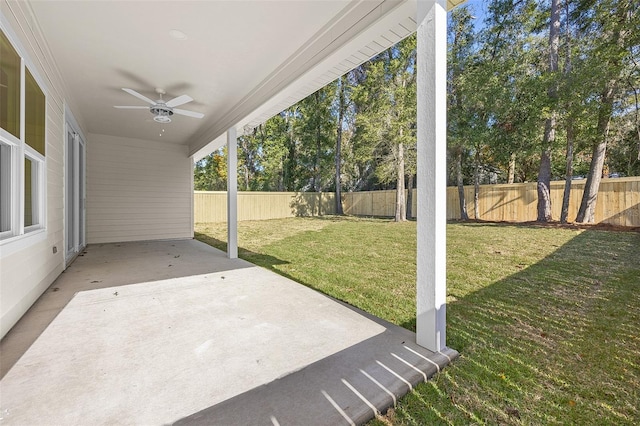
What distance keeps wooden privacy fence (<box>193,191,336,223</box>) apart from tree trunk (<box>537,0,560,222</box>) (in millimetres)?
9501

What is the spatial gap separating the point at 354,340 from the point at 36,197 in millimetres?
3507

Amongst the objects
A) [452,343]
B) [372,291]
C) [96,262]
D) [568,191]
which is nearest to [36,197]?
[96,262]

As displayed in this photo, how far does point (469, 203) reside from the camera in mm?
11562

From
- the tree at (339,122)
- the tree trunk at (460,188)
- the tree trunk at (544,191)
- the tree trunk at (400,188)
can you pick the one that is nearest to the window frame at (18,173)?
the tree trunk at (400,188)

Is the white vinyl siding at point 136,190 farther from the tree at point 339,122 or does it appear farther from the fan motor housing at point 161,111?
the tree at point 339,122

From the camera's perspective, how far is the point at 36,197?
3.03 m

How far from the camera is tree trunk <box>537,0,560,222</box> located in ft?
28.4

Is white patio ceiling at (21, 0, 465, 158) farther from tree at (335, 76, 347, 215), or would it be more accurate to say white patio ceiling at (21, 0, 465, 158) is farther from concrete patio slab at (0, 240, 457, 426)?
tree at (335, 76, 347, 215)

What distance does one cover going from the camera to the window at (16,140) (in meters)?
2.24

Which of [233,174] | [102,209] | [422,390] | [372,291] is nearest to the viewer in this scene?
[422,390]

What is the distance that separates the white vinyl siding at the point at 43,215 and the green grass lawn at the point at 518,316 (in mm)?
2683

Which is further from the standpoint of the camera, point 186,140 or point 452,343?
point 186,140

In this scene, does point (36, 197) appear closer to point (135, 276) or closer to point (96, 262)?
point (135, 276)

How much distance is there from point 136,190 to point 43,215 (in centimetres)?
453
